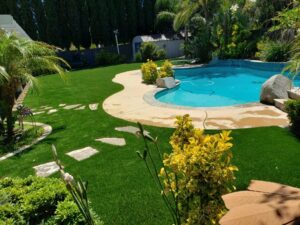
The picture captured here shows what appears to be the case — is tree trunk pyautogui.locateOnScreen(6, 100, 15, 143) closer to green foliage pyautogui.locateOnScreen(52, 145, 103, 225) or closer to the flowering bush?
the flowering bush

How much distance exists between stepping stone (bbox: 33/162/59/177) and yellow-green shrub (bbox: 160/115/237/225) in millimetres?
3763

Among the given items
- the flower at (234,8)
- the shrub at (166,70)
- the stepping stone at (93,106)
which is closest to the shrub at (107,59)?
the flower at (234,8)

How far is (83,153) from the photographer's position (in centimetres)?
702

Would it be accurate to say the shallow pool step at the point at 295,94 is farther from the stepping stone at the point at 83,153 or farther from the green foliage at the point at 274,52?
the green foliage at the point at 274,52

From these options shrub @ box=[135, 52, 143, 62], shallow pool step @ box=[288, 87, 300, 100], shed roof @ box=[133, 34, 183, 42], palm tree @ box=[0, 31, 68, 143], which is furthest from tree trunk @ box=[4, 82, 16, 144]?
shed roof @ box=[133, 34, 183, 42]

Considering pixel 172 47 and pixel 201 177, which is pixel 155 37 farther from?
pixel 201 177

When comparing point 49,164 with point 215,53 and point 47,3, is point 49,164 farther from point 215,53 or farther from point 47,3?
point 47,3

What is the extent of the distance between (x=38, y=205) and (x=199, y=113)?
6799 mm

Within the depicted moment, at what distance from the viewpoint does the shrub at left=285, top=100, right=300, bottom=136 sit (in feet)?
22.7

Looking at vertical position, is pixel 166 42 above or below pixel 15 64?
below

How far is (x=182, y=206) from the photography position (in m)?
3.09

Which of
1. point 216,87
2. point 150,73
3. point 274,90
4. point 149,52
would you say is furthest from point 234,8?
point 274,90

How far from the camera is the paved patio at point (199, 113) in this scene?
8.34 metres

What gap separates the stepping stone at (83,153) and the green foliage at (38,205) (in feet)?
8.74
